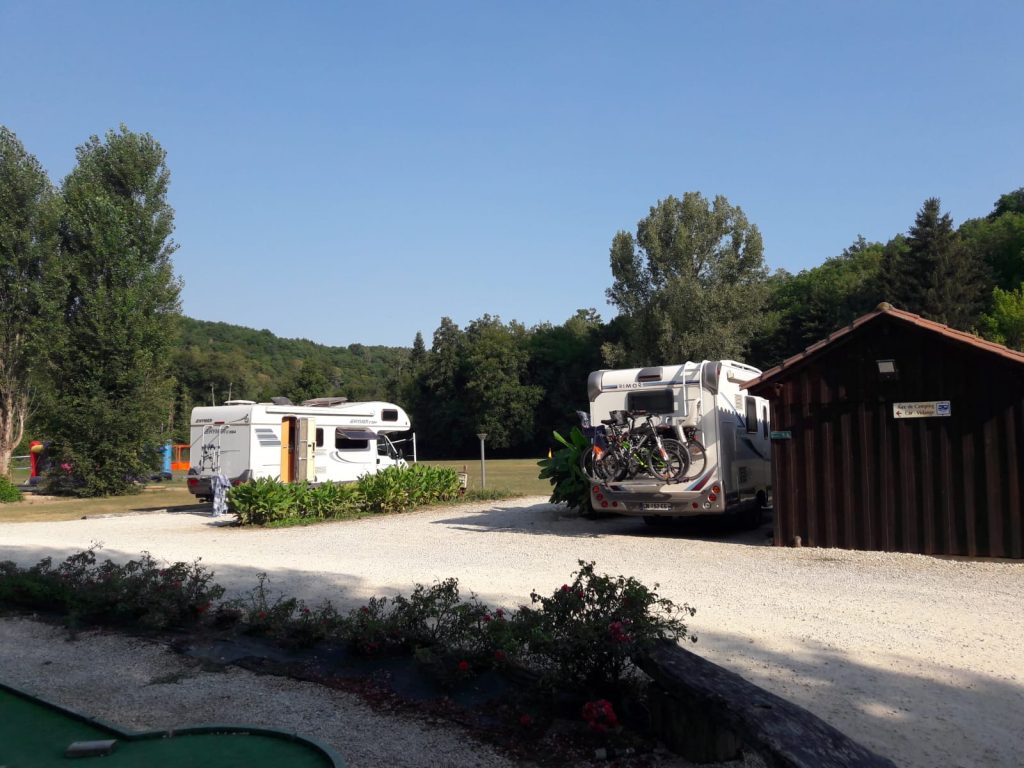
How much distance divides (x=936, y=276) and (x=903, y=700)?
45.6 metres

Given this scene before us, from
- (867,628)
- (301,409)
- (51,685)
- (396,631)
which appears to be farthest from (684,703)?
(301,409)

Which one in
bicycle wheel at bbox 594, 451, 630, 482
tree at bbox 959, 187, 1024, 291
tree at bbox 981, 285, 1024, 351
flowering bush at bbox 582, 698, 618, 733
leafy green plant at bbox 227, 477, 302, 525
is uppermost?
tree at bbox 959, 187, 1024, 291

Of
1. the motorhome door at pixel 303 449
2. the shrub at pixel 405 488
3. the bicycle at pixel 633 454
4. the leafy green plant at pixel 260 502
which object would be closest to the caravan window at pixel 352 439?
the motorhome door at pixel 303 449

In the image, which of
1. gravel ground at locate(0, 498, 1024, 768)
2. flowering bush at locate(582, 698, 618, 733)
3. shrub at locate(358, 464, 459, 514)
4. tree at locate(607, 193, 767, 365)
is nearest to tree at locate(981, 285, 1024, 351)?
tree at locate(607, 193, 767, 365)

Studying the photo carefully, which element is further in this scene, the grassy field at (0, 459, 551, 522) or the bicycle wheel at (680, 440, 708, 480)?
the grassy field at (0, 459, 551, 522)

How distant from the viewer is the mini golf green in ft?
14.4

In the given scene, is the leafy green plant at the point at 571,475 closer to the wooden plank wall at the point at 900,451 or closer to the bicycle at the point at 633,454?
the bicycle at the point at 633,454

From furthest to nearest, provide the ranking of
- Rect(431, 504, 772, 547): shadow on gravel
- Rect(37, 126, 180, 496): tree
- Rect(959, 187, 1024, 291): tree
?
Rect(959, 187, 1024, 291): tree < Rect(37, 126, 180, 496): tree < Rect(431, 504, 772, 547): shadow on gravel

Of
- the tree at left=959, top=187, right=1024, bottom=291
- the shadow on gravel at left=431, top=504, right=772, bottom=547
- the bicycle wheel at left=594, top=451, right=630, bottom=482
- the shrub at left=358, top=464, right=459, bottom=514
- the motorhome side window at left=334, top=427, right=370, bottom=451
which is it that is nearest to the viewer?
the bicycle wheel at left=594, top=451, right=630, bottom=482

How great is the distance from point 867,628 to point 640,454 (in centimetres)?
606

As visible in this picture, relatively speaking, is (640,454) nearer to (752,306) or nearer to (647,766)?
(647,766)

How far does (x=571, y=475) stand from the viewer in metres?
16.2

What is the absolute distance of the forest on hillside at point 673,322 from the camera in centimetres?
4638

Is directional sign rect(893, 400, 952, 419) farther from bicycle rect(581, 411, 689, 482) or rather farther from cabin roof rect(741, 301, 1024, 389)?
bicycle rect(581, 411, 689, 482)
